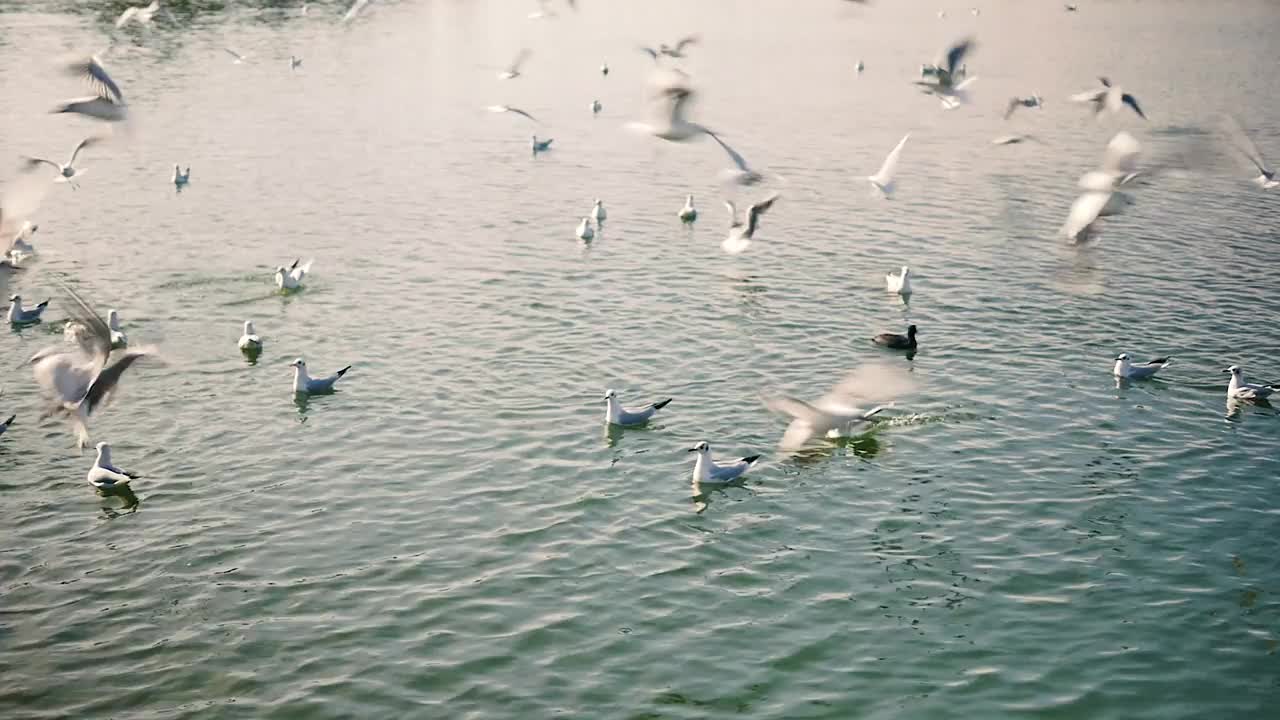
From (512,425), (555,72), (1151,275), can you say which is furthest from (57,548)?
(555,72)

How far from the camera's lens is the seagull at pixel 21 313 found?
2377 centimetres

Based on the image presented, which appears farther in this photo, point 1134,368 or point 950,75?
point 950,75

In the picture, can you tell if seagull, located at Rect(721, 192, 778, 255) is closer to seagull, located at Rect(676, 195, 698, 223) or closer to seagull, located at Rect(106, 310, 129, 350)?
seagull, located at Rect(676, 195, 698, 223)

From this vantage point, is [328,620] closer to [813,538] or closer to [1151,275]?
[813,538]

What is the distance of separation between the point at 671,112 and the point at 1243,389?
1109 cm

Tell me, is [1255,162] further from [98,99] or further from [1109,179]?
[98,99]

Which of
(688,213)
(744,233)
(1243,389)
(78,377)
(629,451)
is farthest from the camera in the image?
A: (688,213)

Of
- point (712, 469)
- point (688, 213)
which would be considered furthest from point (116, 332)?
point (688, 213)

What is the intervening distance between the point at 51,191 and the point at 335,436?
65.2 ft

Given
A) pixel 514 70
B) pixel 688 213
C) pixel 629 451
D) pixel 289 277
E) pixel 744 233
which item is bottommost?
pixel 629 451

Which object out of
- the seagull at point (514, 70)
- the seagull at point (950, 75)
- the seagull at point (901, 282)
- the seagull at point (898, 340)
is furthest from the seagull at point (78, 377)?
the seagull at point (514, 70)

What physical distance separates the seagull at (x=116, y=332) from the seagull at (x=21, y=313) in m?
1.93

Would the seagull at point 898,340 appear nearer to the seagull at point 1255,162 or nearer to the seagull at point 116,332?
the seagull at point 1255,162

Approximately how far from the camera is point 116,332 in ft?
74.1
